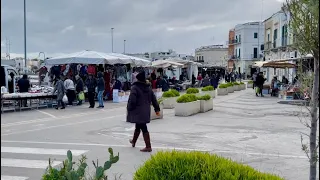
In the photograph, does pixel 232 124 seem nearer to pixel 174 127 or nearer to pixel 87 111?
pixel 174 127

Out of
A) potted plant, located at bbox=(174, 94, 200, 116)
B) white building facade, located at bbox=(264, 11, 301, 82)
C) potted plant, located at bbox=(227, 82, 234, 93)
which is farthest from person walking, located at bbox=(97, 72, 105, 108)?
white building facade, located at bbox=(264, 11, 301, 82)

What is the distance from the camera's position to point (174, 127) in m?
13.3

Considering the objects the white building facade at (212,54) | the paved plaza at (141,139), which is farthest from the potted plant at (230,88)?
the white building facade at (212,54)

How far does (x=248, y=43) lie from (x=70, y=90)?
216 ft

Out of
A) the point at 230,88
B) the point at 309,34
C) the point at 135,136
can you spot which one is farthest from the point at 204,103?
the point at 230,88

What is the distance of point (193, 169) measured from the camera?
12.7ft

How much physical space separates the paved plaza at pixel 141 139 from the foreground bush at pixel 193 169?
9.27ft

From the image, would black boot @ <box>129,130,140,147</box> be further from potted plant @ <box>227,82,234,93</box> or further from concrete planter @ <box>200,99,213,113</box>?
potted plant @ <box>227,82,234,93</box>

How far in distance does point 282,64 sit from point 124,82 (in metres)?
10.8

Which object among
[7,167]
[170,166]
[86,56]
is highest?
[86,56]

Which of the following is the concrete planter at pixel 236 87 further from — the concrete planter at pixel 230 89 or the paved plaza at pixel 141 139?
the paved plaza at pixel 141 139

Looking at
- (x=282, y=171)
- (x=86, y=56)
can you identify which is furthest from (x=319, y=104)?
(x=86, y=56)

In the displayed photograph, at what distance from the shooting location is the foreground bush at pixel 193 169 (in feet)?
12.4

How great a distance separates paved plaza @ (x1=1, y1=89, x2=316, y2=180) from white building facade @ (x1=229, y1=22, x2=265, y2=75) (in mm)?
65403
